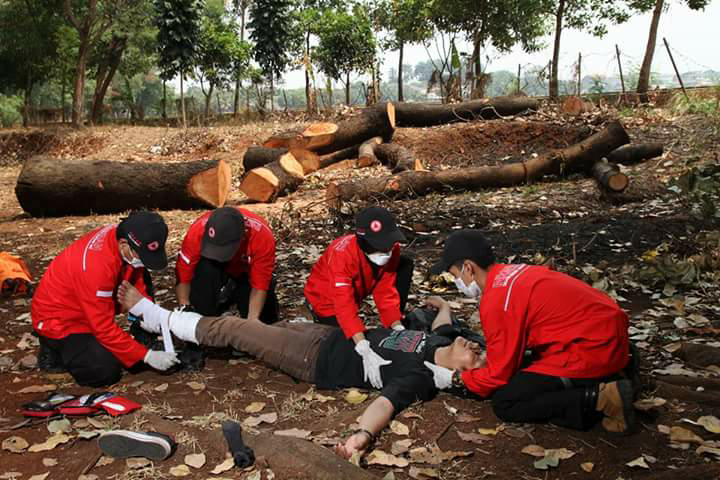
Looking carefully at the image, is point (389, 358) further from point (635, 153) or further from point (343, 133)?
point (343, 133)

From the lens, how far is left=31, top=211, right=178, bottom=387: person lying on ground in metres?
3.47

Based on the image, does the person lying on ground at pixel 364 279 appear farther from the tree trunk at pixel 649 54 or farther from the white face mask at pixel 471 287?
the tree trunk at pixel 649 54

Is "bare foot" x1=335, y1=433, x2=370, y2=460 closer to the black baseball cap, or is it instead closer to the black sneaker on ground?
the black sneaker on ground

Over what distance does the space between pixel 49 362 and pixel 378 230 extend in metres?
2.32

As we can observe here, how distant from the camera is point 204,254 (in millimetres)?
3895

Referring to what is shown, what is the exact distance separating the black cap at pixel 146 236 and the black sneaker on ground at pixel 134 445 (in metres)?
1.00

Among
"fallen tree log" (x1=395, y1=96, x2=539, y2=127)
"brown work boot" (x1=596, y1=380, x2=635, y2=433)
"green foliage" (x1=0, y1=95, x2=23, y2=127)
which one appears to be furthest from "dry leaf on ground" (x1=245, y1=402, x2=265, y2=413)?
"green foliage" (x1=0, y1=95, x2=23, y2=127)

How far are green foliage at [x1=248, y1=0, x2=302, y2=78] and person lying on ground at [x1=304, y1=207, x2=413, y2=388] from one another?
27263 millimetres

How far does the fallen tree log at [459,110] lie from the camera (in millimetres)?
13336

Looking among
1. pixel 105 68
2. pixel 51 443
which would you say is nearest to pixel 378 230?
pixel 51 443

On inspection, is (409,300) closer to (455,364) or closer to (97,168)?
(455,364)

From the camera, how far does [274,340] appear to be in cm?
370

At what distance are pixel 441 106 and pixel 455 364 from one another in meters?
11.1

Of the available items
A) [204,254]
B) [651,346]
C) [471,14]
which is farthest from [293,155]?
[471,14]
